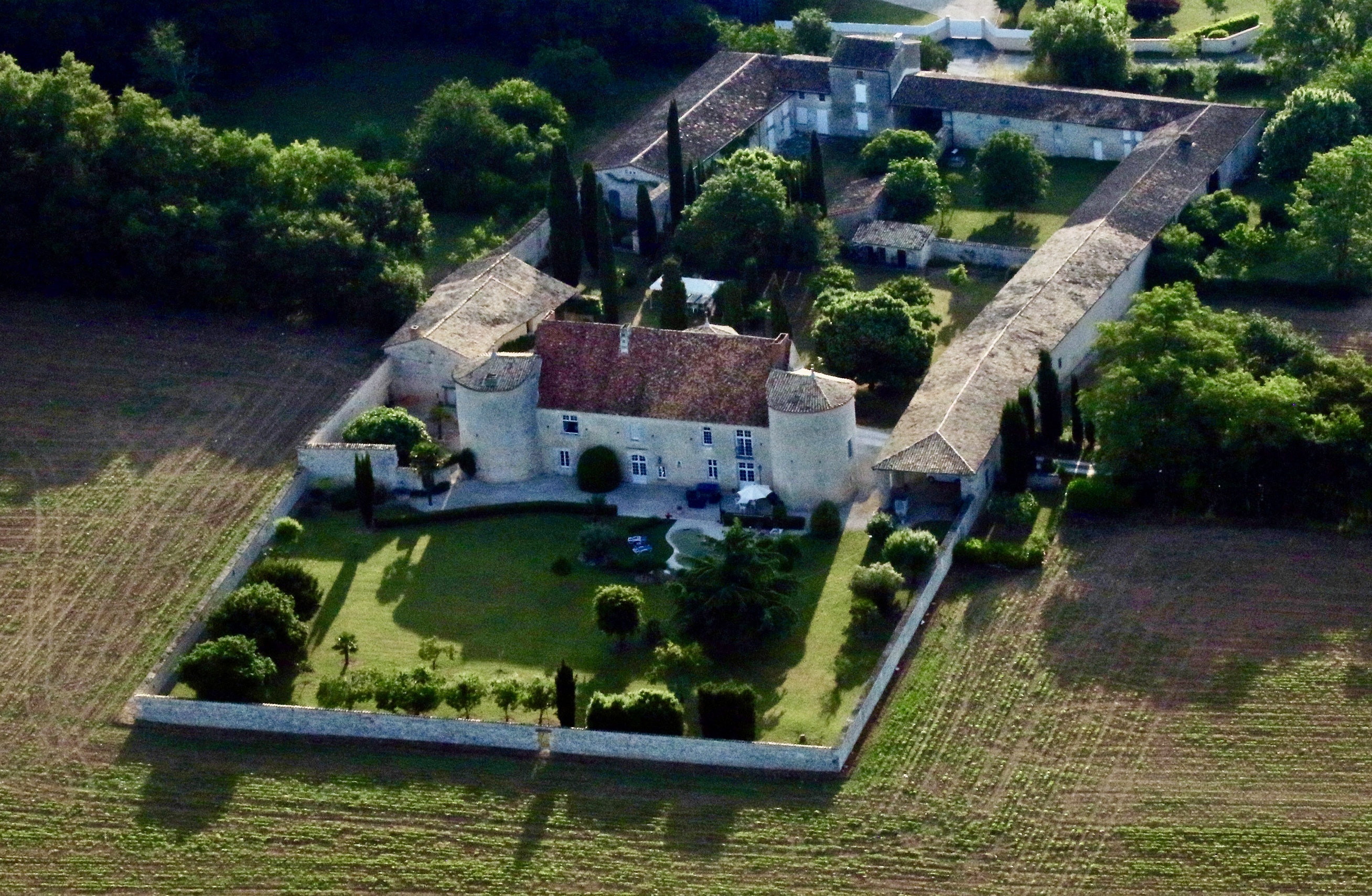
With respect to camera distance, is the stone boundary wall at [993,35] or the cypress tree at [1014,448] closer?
the cypress tree at [1014,448]

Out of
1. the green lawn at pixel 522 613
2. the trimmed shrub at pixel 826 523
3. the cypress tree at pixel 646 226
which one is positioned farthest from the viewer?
the cypress tree at pixel 646 226

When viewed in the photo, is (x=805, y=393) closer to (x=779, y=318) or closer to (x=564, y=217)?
(x=779, y=318)

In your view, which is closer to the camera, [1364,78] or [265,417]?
[265,417]

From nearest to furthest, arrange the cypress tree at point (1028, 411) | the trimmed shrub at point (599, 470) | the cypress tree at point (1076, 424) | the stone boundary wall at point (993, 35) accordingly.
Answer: the cypress tree at point (1028, 411) → the trimmed shrub at point (599, 470) → the cypress tree at point (1076, 424) → the stone boundary wall at point (993, 35)

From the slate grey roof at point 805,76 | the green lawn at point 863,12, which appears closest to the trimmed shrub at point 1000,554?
the slate grey roof at point 805,76

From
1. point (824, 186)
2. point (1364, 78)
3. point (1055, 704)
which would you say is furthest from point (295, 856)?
point (1364, 78)

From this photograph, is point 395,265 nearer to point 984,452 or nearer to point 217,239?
point 217,239

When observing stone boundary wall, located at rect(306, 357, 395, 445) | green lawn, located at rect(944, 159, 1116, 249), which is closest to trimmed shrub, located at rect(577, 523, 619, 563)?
stone boundary wall, located at rect(306, 357, 395, 445)

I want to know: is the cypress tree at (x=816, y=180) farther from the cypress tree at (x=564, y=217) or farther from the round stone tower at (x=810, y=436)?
the round stone tower at (x=810, y=436)

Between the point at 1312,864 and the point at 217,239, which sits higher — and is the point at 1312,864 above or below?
below
